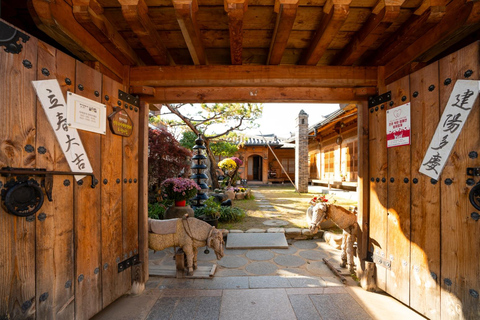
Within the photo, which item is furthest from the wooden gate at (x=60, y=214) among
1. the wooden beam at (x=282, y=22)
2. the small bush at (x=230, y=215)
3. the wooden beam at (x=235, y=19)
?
the small bush at (x=230, y=215)

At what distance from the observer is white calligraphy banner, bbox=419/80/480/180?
1683mm

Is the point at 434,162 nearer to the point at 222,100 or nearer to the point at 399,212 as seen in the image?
the point at 399,212

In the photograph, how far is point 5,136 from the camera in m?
1.44

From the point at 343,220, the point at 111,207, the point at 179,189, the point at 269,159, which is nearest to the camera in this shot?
the point at 111,207

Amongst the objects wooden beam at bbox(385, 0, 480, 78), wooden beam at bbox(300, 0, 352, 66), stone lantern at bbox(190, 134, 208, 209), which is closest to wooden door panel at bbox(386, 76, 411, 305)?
wooden beam at bbox(385, 0, 480, 78)

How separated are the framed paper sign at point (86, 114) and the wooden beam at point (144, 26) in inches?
33.7

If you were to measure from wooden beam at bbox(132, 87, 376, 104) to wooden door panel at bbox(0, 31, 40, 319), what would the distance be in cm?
128

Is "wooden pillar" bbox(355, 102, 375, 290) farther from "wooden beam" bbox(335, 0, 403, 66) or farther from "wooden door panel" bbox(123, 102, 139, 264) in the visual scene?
"wooden door panel" bbox(123, 102, 139, 264)

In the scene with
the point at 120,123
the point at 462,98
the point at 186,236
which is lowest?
the point at 186,236

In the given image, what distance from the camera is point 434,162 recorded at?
75.2 inches

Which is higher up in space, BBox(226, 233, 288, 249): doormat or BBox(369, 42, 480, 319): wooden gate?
BBox(369, 42, 480, 319): wooden gate

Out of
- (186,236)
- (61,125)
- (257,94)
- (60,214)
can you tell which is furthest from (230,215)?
(61,125)

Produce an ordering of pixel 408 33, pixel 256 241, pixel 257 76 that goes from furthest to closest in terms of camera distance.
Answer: pixel 256 241, pixel 257 76, pixel 408 33

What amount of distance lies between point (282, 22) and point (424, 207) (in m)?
2.33
